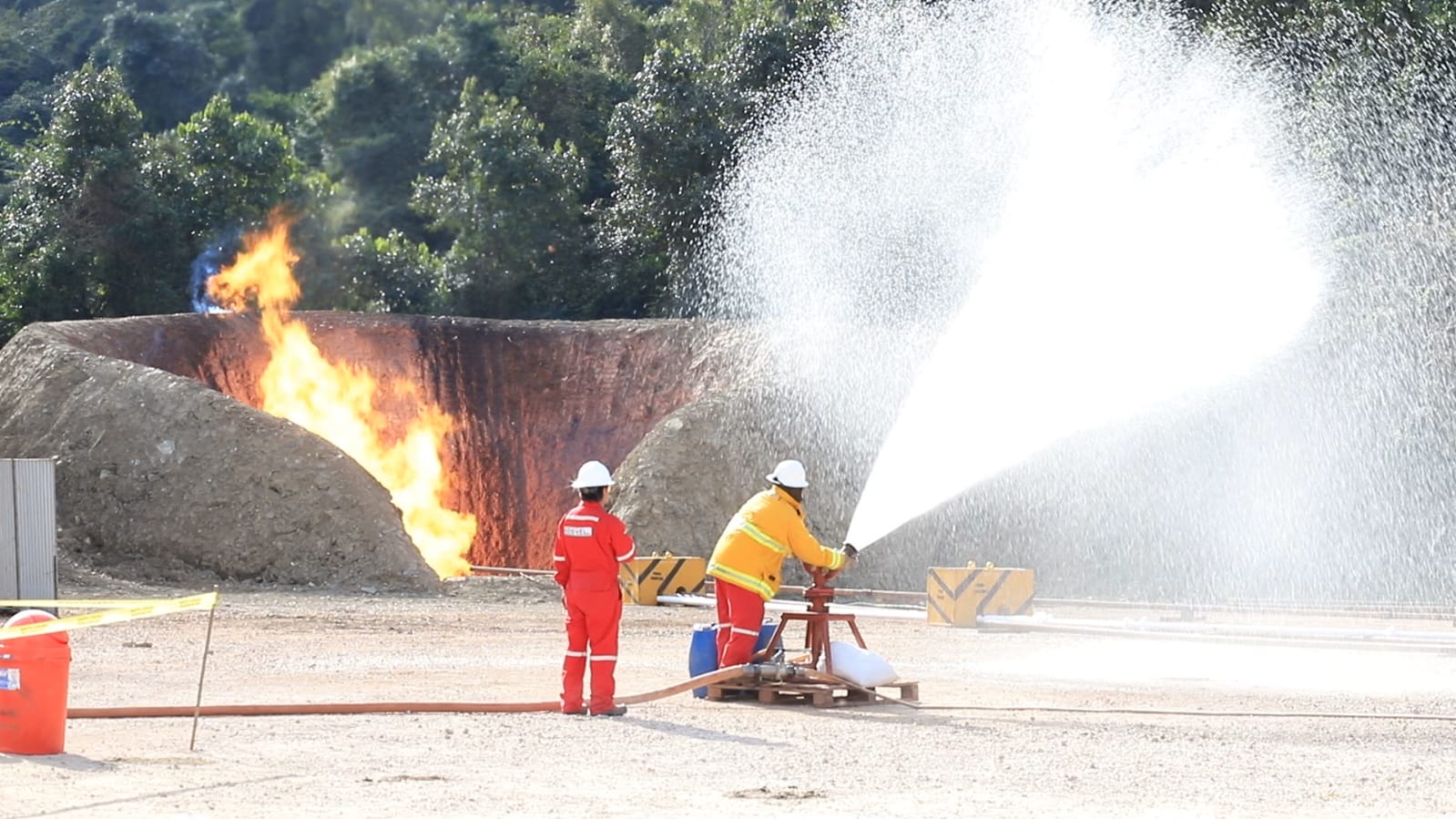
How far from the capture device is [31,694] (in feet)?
37.8

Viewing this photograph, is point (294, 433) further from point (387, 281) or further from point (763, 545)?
point (763, 545)

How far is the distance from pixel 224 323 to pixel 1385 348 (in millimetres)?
23325

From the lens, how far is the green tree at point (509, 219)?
46.4 m

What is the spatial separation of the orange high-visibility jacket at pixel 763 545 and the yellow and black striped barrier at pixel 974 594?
34.6 ft

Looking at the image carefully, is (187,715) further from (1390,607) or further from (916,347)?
(916,347)

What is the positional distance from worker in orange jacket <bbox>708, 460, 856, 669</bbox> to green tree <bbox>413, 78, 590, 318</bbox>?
32437mm

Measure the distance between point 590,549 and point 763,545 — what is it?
4.84 ft

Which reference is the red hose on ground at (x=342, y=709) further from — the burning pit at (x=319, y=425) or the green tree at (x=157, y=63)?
the green tree at (x=157, y=63)

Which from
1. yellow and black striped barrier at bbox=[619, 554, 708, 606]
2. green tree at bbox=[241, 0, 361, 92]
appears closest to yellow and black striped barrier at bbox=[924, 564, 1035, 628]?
yellow and black striped barrier at bbox=[619, 554, 708, 606]

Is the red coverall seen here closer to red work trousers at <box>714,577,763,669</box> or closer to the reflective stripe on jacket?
the reflective stripe on jacket

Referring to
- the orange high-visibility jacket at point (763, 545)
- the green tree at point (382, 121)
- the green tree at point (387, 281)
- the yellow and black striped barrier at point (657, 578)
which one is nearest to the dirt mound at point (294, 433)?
the yellow and black striped barrier at point (657, 578)

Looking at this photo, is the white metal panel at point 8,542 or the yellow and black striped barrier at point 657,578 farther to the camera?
the yellow and black striped barrier at point 657,578

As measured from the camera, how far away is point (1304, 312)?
31672 mm

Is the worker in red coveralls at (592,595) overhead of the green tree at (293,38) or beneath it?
beneath
